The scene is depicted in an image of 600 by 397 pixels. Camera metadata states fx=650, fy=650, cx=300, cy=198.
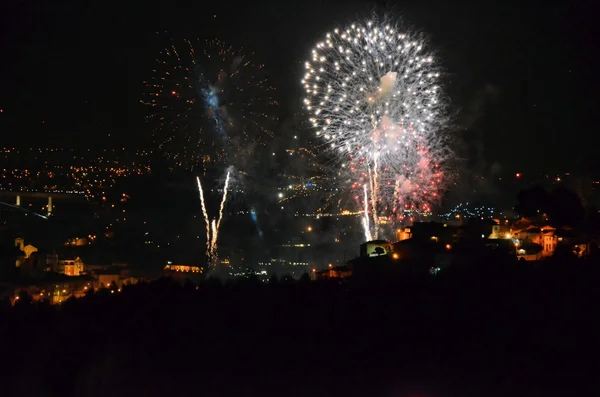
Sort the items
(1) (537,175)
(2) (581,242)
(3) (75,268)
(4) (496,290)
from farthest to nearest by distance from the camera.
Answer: (3) (75,268) < (1) (537,175) < (2) (581,242) < (4) (496,290)

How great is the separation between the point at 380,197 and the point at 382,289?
34.2ft

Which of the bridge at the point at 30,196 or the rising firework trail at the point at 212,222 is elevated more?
the bridge at the point at 30,196

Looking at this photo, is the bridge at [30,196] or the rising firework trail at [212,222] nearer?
the rising firework trail at [212,222]

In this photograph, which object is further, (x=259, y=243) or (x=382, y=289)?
(x=259, y=243)

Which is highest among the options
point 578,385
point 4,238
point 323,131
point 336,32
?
point 336,32

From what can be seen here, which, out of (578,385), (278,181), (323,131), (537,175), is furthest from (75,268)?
(578,385)

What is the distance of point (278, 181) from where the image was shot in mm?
23297

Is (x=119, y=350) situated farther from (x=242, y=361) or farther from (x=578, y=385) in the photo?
(x=578, y=385)

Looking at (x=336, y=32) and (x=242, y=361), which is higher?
(x=336, y=32)

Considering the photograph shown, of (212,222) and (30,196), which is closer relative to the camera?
(212,222)

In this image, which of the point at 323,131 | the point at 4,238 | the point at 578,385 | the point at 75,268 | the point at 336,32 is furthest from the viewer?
the point at 4,238

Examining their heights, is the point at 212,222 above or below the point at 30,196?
below

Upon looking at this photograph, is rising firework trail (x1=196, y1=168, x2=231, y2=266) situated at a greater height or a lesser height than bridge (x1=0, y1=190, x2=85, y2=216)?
lesser

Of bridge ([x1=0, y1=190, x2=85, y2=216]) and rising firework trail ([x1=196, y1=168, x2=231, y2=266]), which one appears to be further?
bridge ([x1=0, y1=190, x2=85, y2=216])
